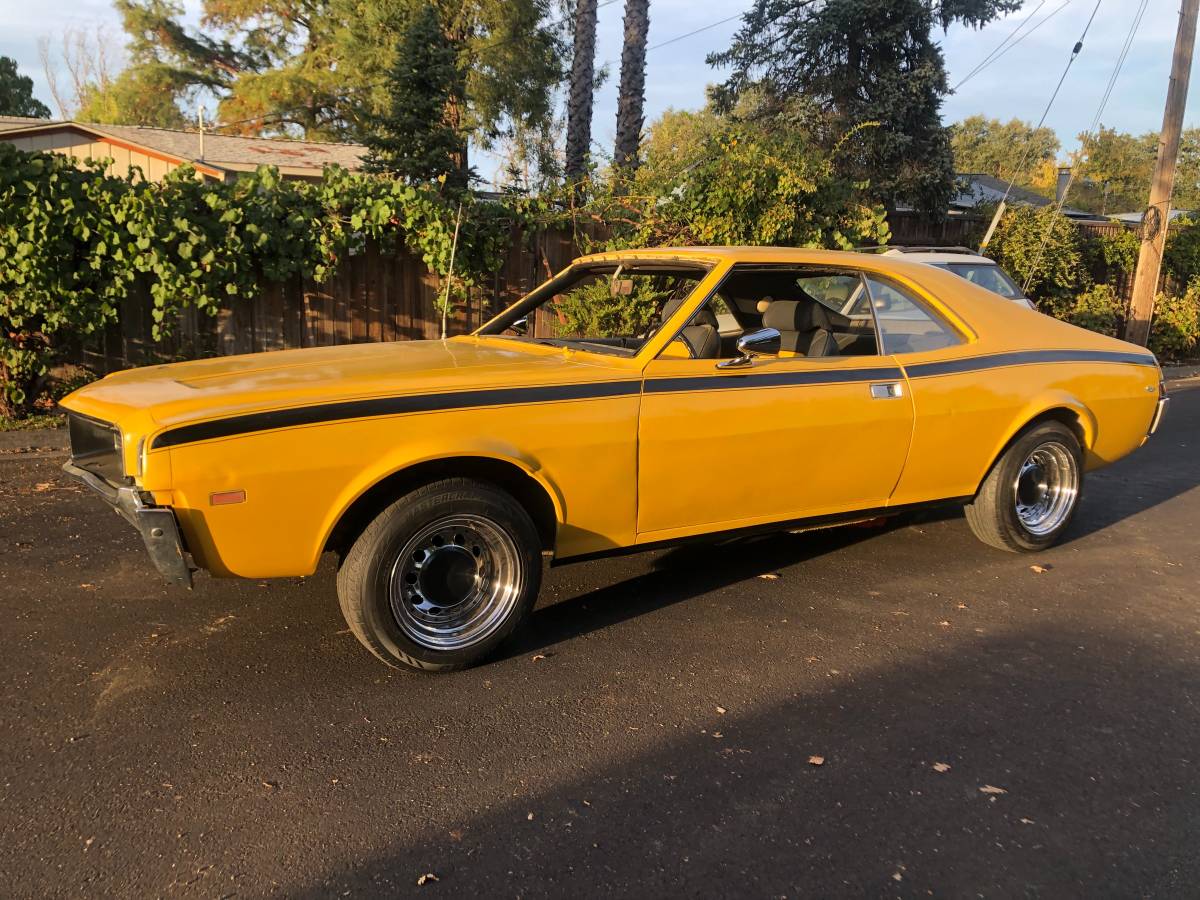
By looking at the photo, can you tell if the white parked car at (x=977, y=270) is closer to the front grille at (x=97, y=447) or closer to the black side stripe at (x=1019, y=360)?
the black side stripe at (x=1019, y=360)

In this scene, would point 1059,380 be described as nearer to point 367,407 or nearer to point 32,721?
point 367,407

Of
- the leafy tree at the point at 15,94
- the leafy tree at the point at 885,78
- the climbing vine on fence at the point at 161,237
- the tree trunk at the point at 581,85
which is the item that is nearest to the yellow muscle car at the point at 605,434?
the climbing vine on fence at the point at 161,237

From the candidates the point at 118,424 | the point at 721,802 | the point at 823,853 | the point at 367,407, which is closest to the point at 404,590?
the point at 367,407

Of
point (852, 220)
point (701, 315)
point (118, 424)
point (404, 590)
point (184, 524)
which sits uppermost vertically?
point (852, 220)

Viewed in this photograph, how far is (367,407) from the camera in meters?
3.39

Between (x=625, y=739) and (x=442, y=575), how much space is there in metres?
0.99

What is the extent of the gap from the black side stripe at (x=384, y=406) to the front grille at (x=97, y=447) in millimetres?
311

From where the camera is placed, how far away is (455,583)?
369 centimetres

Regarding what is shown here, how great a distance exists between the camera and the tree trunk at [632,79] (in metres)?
15.3

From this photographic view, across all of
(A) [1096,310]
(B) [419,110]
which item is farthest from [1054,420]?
(B) [419,110]

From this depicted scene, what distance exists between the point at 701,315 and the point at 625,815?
2.90 m

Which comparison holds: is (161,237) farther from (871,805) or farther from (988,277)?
(988,277)

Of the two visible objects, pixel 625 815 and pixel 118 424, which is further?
pixel 118 424

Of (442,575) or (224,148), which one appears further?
(224,148)
